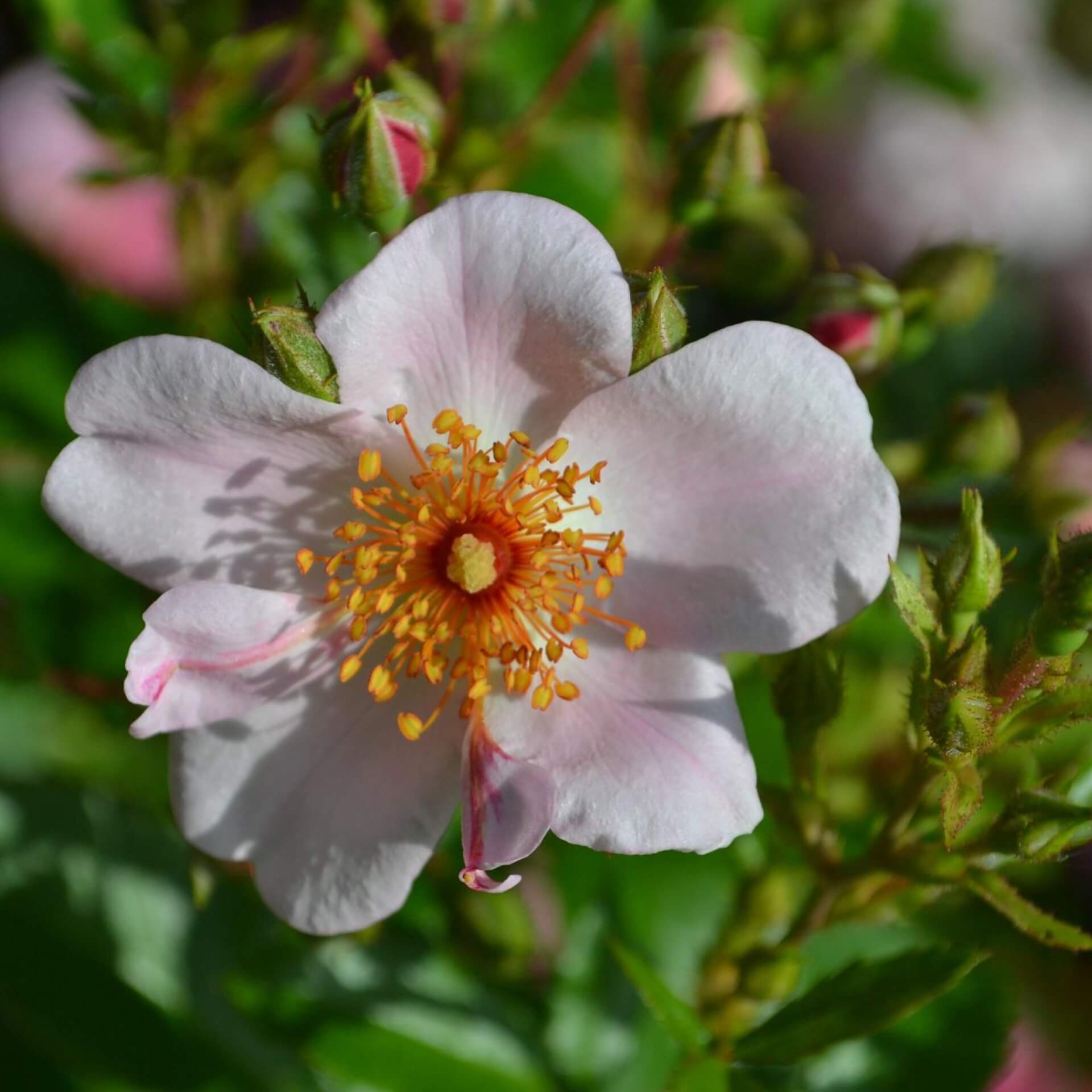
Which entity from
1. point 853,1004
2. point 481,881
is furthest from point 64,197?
point 853,1004

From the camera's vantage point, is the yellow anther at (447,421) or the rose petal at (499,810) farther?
the yellow anther at (447,421)

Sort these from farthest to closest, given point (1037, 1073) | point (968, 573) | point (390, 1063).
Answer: point (1037, 1073)
point (390, 1063)
point (968, 573)

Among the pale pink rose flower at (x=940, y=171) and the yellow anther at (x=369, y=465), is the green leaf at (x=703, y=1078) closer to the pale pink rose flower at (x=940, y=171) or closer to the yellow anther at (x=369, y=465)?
the yellow anther at (x=369, y=465)

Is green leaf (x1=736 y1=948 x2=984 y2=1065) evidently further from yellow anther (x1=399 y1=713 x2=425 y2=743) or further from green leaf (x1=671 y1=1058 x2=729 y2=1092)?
yellow anther (x1=399 y1=713 x2=425 y2=743)

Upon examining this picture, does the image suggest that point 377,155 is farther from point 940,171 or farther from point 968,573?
point 940,171

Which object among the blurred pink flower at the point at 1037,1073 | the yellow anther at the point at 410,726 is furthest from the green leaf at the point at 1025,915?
the blurred pink flower at the point at 1037,1073

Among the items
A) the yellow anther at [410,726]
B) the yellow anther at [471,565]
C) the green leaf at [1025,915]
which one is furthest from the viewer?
the yellow anther at [471,565]
